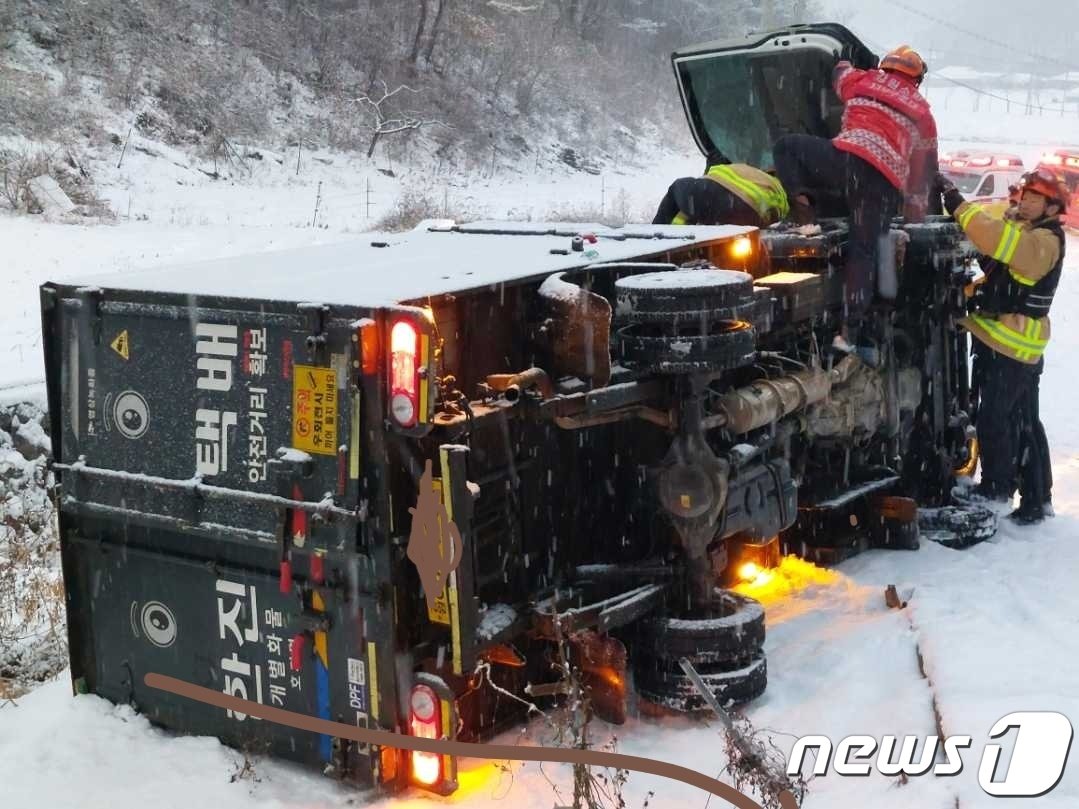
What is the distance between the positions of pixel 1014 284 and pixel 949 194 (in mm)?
751

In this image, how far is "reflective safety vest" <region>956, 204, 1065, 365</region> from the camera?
7.42m

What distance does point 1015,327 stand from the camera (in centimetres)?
779

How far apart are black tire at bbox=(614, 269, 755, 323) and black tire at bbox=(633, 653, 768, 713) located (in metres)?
1.47

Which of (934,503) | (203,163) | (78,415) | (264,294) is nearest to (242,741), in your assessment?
(78,415)

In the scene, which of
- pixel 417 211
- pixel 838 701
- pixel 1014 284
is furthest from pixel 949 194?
pixel 417 211

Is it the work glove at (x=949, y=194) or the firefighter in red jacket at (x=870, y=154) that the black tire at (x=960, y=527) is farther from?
the work glove at (x=949, y=194)

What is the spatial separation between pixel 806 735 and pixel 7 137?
686 inches

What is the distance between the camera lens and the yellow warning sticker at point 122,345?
481cm

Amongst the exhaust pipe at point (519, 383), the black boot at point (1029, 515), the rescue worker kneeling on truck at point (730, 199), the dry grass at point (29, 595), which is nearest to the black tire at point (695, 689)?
the exhaust pipe at point (519, 383)

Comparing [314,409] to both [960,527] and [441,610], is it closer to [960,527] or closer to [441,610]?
[441,610]

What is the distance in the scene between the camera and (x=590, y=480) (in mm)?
5441

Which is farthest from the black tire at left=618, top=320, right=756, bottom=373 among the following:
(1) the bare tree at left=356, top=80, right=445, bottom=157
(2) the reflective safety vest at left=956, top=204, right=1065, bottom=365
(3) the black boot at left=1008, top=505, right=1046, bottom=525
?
(1) the bare tree at left=356, top=80, right=445, bottom=157

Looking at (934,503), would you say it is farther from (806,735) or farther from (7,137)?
(7,137)

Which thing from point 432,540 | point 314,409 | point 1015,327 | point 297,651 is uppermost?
point 314,409
